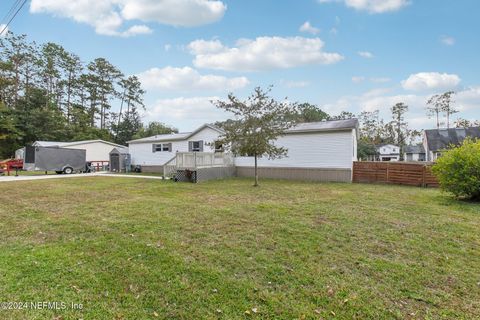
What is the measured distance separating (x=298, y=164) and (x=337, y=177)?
2.27m

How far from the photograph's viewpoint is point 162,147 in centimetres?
2003

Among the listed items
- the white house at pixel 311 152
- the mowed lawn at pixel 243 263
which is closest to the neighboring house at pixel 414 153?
the white house at pixel 311 152

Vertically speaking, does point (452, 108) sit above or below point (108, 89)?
below

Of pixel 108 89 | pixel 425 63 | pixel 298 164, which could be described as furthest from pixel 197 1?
pixel 108 89

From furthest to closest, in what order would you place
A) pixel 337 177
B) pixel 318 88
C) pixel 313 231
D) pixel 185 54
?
1. pixel 318 88
2. pixel 185 54
3. pixel 337 177
4. pixel 313 231

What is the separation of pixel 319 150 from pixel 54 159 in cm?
1960

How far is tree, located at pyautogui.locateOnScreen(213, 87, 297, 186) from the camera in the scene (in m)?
11.5

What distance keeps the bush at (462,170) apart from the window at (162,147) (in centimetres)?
1670

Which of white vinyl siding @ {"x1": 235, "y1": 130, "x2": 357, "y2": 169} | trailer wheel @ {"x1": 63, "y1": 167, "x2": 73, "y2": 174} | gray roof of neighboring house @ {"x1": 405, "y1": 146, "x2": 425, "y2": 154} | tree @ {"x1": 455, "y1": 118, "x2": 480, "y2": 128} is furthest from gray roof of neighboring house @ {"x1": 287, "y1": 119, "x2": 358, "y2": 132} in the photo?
tree @ {"x1": 455, "y1": 118, "x2": 480, "y2": 128}

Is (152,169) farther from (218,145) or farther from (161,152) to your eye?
(218,145)

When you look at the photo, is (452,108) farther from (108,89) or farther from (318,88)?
(108,89)

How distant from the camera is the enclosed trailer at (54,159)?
1834cm

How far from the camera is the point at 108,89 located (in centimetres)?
3825

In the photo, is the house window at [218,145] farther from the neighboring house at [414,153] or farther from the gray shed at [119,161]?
the neighboring house at [414,153]
